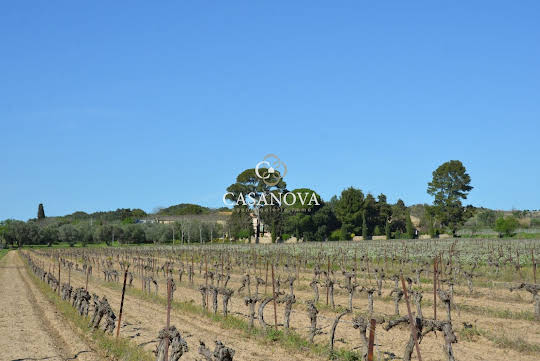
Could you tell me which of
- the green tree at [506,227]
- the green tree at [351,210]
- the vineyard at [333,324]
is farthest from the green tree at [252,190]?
the vineyard at [333,324]

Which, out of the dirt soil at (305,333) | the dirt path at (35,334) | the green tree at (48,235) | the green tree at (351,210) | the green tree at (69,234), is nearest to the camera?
the dirt soil at (305,333)

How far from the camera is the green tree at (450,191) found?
2963 inches

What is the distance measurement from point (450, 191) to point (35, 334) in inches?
2775

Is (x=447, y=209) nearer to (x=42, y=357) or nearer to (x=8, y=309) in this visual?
(x=8, y=309)

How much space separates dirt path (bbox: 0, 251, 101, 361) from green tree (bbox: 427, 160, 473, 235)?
63.1 metres

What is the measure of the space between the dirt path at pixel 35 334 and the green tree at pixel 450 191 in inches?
2485

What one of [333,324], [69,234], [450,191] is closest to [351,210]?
[450,191]

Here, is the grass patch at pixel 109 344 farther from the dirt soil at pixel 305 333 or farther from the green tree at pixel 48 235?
the green tree at pixel 48 235

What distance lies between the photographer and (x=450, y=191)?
3019 inches

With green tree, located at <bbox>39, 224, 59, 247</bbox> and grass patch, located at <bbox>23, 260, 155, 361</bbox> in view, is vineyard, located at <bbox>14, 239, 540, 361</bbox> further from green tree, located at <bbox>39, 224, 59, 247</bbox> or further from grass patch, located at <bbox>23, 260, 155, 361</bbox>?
green tree, located at <bbox>39, 224, 59, 247</bbox>

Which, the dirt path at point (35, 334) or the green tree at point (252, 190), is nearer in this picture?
the dirt path at point (35, 334)

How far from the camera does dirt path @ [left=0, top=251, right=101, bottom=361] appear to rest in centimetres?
1172

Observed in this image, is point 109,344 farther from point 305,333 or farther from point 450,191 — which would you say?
point 450,191

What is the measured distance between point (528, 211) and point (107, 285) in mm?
119845
